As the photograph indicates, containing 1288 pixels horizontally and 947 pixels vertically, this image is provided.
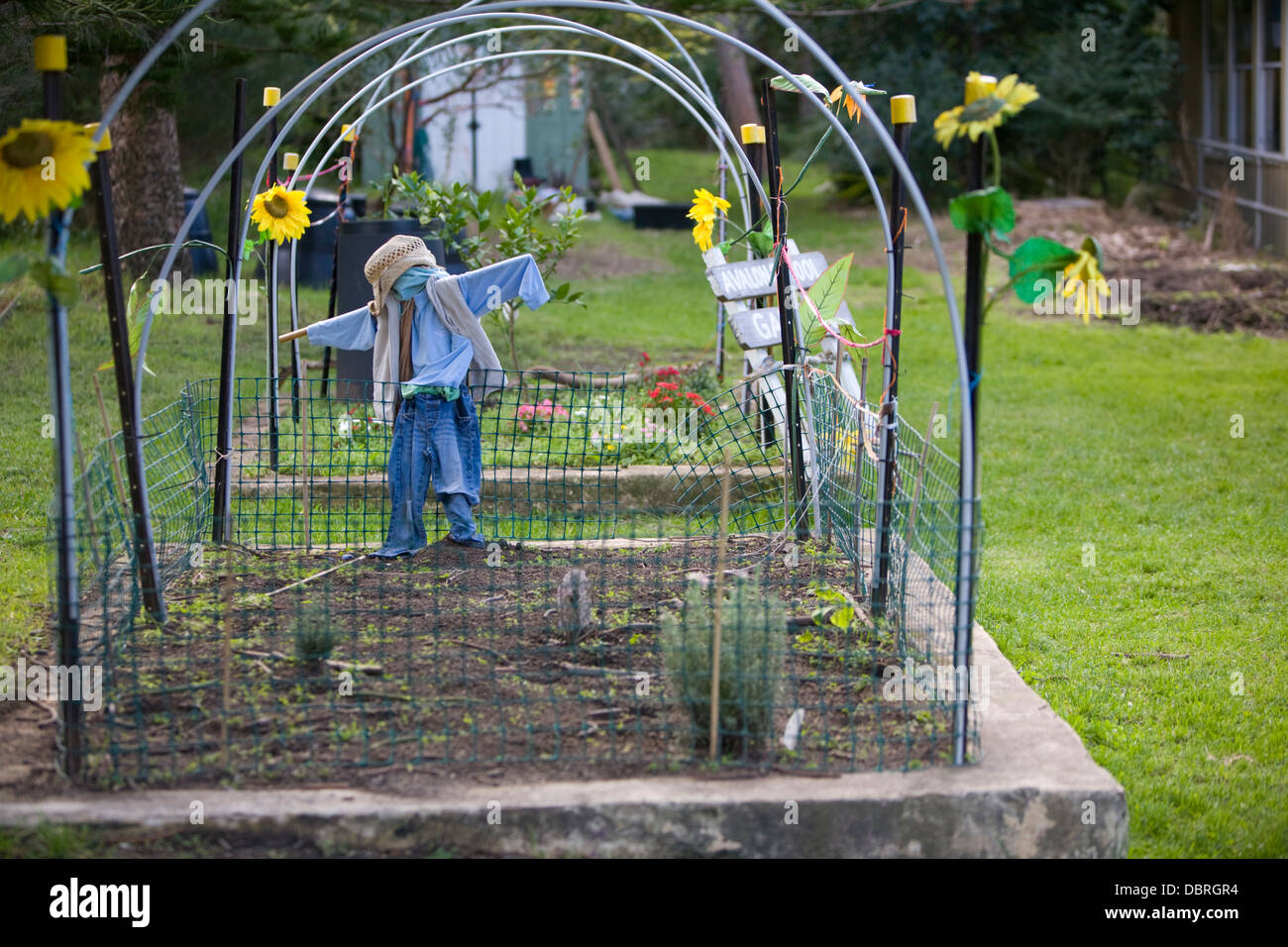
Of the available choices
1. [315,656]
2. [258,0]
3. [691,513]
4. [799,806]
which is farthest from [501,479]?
[258,0]

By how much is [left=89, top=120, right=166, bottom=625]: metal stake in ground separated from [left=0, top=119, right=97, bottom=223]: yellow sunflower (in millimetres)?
522

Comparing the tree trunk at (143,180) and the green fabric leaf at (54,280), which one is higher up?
the tree trunk at (143,180)

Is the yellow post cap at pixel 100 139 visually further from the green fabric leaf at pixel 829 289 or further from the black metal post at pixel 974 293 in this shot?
the green fabric leaf at pixel 829 289

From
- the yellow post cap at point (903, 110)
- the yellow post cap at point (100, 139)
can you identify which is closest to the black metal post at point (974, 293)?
the yellow post cap at point (903, 110)

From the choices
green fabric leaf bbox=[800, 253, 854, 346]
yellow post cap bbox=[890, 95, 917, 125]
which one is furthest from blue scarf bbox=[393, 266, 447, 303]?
yellow post cap bbox=[890, 95, 917, 125]

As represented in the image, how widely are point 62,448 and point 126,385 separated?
32.2 inches

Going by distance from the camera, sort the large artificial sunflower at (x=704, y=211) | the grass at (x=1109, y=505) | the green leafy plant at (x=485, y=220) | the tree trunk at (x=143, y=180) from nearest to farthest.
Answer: the grass at (x=1109, y=505)
the large artificial sunflower at (x=704, y=211)
the green leafy plant at (x=485, y=220)
the tree trunk at (x=143, y=180)

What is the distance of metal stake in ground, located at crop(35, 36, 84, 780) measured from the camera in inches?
132

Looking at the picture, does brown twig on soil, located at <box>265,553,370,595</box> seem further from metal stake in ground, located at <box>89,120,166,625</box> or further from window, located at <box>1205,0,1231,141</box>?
window, located at <box>1205,0,1231,141</box>

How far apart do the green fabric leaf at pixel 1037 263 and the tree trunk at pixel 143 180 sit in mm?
8984

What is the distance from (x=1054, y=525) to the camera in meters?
6.69

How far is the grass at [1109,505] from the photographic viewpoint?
4266 millimetres

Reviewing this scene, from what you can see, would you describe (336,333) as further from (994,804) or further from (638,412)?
(994,804)

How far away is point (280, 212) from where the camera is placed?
19.0 feet
